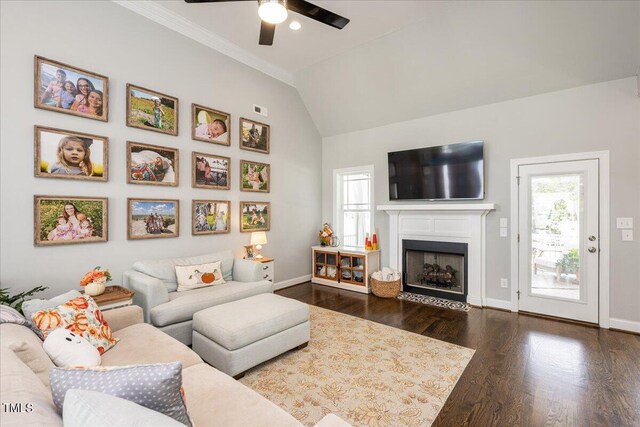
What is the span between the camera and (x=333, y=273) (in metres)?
5.43

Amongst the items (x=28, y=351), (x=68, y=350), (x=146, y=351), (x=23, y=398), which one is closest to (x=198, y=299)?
(x=146, y=351)

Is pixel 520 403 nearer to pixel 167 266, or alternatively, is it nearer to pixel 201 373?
pixel 201 373

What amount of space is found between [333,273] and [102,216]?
362 cm

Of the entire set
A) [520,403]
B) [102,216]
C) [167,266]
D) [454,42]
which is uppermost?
[454,42]

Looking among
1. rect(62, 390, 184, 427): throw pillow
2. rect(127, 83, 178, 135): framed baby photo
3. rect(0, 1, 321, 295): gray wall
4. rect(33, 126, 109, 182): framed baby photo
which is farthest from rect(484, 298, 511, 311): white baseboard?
rect(33, 126, 109, 182): framed baby photo

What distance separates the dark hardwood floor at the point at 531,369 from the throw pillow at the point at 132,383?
5.78ft

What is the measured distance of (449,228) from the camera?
4.53m

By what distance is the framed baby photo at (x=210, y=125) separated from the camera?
3984mm

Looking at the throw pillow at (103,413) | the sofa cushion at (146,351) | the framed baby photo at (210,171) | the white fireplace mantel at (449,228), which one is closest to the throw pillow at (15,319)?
the sofa cushion at (146,351)

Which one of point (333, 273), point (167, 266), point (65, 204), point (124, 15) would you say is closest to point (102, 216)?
point (65, 204)

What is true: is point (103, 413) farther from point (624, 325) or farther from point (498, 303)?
point (624, 325)

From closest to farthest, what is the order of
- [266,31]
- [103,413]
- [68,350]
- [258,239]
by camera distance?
[103,413] < [68,350] < [266,31] < [258,239]

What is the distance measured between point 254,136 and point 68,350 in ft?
12.3

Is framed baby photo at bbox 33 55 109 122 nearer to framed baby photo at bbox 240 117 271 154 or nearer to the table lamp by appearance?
framed baby photo at bbox 240 117 271 154
